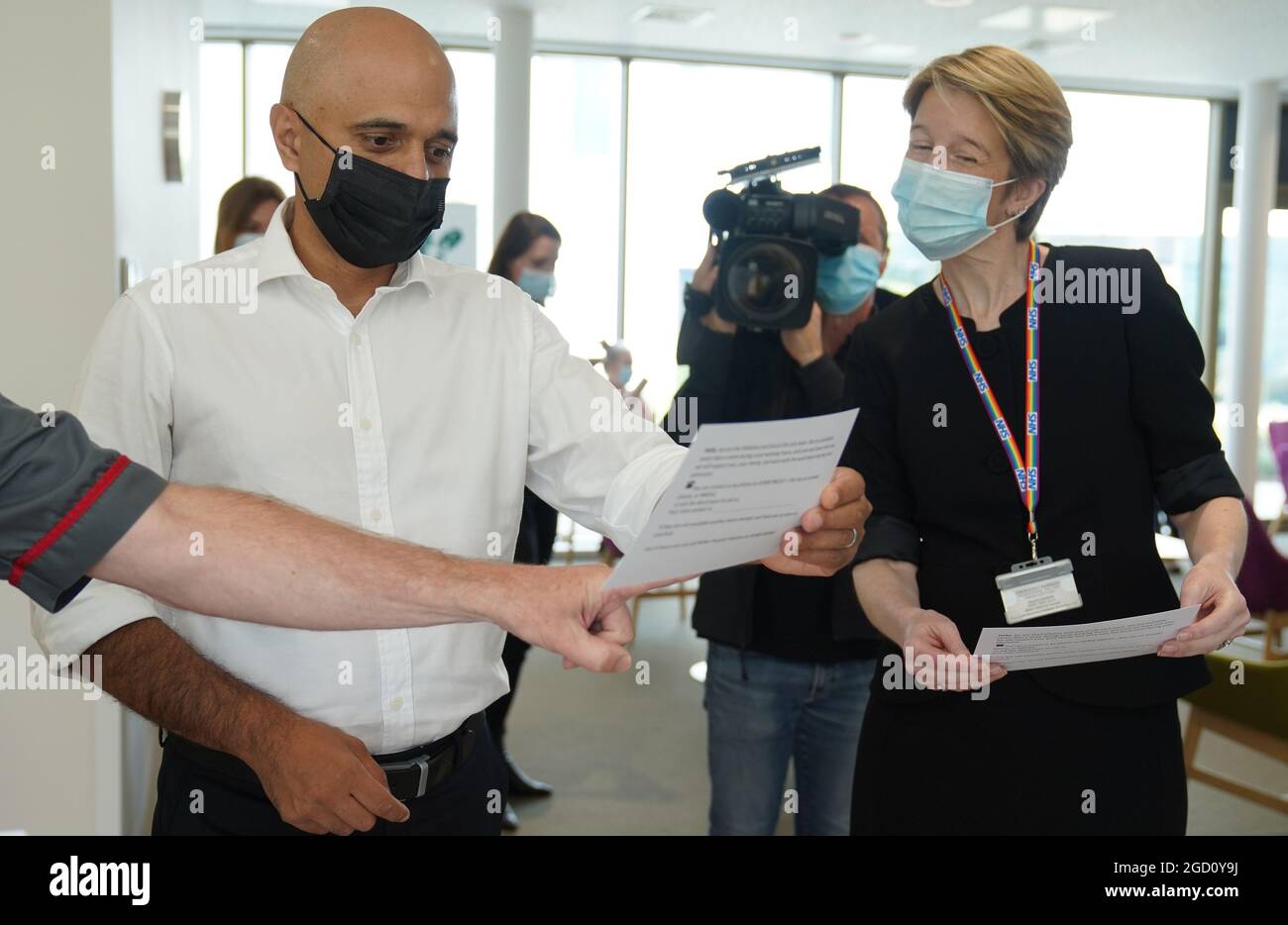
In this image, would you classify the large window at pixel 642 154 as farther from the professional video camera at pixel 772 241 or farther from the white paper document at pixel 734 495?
the white paper document at pixel 734 495

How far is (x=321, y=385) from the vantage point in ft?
4.99

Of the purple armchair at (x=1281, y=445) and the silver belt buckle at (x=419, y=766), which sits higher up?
the purple armchair at (x=1281, y=445)

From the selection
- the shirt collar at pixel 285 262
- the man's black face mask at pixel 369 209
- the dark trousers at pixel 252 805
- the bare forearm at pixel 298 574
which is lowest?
the dark trousers at pixel 252 805

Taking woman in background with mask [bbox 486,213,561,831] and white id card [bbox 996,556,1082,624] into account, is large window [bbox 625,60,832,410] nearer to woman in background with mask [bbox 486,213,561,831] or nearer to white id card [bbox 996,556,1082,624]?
woman in background with mask [bbox 486,213,561,831]

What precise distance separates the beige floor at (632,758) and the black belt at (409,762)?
87.1 inches

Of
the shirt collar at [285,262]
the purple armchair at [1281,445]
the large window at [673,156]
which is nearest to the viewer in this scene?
the shirt collar at [285,262]

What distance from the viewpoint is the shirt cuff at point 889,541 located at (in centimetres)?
169

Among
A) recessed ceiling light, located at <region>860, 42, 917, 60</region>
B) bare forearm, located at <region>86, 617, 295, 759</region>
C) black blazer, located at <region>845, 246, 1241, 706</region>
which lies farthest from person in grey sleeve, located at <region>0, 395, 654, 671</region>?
recessed ceiling light, located at <region>860, 42, 917, 60</region>

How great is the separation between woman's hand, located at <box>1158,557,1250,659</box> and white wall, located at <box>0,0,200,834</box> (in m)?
2.24

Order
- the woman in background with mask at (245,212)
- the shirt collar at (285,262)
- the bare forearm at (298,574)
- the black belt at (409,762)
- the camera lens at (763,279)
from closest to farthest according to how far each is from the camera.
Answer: the bare forearm at (298,574), the black belt at (409,762), the shirt collar at (285,262), the camera lens at (763,279), the woman in background with mask at (245,212)

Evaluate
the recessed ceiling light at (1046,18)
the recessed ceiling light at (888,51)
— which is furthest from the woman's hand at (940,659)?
the recessed ceiling light at (888,51)

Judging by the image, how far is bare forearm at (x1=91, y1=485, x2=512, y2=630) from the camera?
1.01 m

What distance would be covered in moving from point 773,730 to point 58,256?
1854 millimetres

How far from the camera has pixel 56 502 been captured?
0.91m
